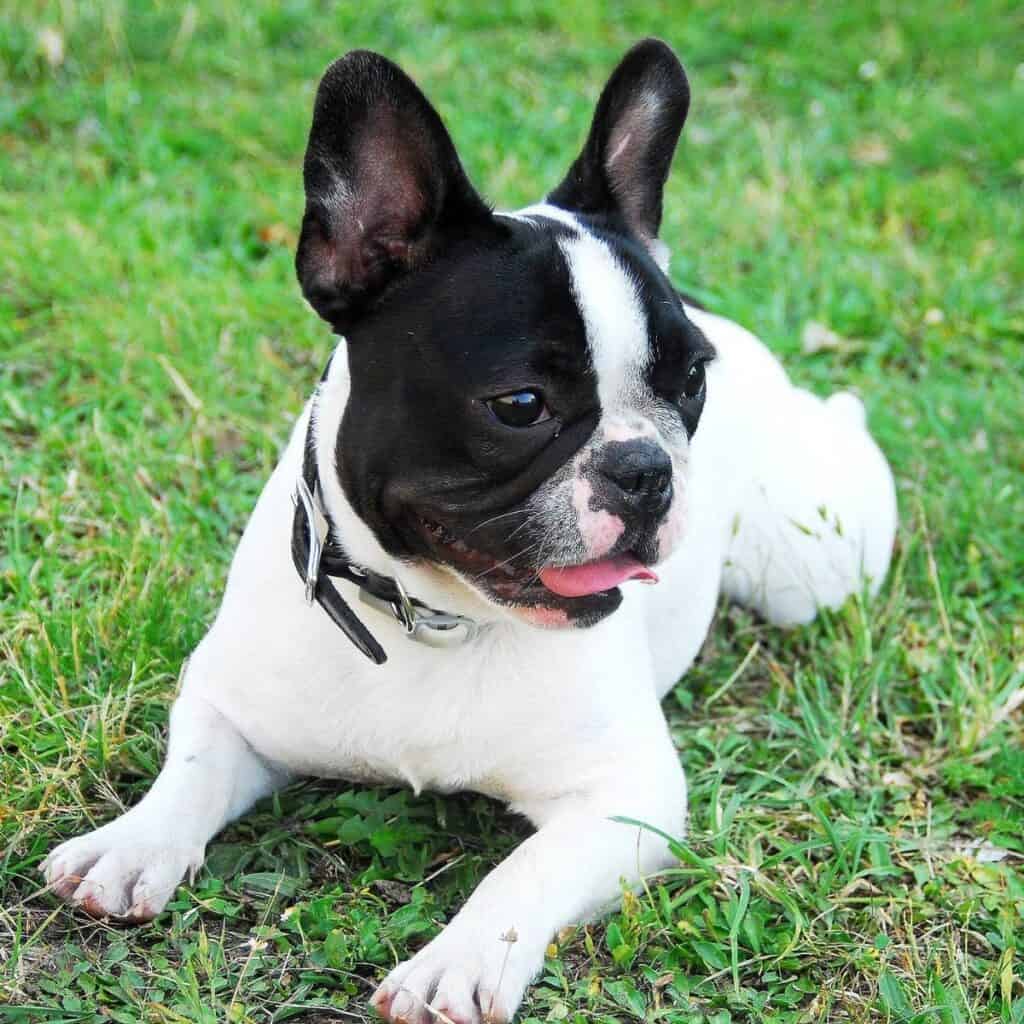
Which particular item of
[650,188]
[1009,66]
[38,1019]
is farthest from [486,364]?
[1009,66]

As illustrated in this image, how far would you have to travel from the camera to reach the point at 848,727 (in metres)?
3.19

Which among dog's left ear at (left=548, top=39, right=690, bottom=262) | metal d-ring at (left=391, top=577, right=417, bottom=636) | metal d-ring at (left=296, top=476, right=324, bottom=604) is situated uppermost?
dog's left ear at (left=548, top=39, right=690, bottom=262)

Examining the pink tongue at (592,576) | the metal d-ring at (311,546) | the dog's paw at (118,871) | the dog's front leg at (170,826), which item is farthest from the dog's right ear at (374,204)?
the dog's paw at (118,871)

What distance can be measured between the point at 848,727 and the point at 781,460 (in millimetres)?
689

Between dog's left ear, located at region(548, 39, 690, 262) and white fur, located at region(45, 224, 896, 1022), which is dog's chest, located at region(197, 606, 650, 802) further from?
dog's left ear, located at region(548, 39, 690, 262)

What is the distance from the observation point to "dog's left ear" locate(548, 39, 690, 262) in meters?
2.63

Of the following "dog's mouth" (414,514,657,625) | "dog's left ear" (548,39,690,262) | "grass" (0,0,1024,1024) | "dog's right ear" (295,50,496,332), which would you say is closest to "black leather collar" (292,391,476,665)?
"dog's mouth" (414,514,657,625)

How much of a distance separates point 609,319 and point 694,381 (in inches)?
12.3

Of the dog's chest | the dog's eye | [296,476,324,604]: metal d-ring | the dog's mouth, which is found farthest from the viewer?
the dog's chest

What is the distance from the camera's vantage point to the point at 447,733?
8.41ft

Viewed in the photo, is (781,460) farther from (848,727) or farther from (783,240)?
(783,240)

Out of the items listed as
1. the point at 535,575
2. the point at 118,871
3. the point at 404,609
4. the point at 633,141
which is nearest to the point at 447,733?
the point at 404,609

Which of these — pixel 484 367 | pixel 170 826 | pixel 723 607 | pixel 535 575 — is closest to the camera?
pixel 484 367

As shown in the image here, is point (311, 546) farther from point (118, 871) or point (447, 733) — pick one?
point (118, 871)
